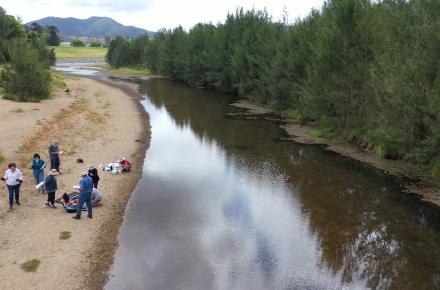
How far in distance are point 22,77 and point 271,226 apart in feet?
165

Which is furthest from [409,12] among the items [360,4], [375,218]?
[375,218]

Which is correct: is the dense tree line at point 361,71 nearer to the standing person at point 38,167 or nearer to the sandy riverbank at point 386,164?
the sandy riverbank at point 386,164

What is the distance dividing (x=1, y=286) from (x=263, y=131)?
36309 millimetres

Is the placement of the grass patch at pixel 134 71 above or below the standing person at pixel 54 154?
above

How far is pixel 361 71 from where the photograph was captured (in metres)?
39.6

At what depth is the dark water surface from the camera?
17922 millimetres

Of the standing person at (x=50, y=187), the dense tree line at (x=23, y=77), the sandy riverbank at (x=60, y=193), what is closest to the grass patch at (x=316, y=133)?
the sandy riverbank at (x=60, y=193)

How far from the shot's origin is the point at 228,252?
19.8 m

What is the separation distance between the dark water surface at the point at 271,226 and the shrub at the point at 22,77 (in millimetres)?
32057

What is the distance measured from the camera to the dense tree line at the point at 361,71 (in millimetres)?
28969

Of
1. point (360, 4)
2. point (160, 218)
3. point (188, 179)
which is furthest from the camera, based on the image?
point (360, 4)

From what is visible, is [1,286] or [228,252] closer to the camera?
[1,286]

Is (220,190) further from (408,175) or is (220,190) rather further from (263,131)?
(263,131)

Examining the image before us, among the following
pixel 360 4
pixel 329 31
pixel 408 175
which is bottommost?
pixel 408 175
